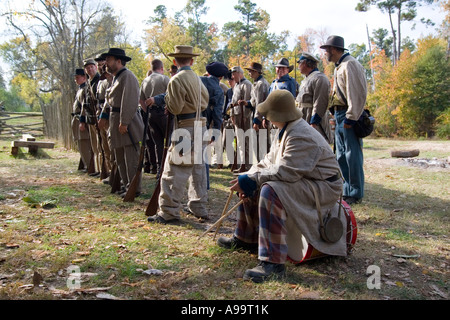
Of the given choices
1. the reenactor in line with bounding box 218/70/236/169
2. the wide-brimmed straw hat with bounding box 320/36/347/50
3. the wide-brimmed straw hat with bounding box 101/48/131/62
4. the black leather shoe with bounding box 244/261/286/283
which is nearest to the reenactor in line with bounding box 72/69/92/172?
the wide-brimmed straw hat with bounding box 101/48/131/62

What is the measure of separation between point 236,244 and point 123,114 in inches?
131

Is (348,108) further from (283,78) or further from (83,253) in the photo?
(83,253)

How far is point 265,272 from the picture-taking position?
362 cm

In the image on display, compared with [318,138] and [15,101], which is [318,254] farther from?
[15,101]

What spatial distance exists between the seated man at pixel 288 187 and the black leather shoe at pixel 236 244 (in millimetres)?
608

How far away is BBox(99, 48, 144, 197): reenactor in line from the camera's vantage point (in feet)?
21.8

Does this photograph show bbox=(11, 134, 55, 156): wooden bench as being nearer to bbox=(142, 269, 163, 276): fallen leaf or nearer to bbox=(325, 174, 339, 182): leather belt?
bbox=(142, 269, 163, 276): fallen leaf

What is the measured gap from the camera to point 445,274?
13.1 ft

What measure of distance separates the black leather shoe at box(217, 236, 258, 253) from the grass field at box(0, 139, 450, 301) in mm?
85

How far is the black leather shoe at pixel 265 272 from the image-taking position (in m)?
3.60

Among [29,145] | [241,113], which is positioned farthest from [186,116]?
[29,145]

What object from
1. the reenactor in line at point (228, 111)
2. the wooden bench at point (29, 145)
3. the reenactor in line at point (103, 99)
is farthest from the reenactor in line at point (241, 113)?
the wooden bench at point (29, 145)

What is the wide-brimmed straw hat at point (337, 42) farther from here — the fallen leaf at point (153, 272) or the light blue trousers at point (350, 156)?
the fallen leaf at point (153, 272)

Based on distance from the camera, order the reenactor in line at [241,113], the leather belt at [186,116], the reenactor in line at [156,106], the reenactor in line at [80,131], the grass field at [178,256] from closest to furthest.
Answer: the grass field at [178,256] < the leather belt at [186,116] < the reenactor in line at [156,106] < the reenactor in line at [80,131] < the reenactor in line at [241,113]
